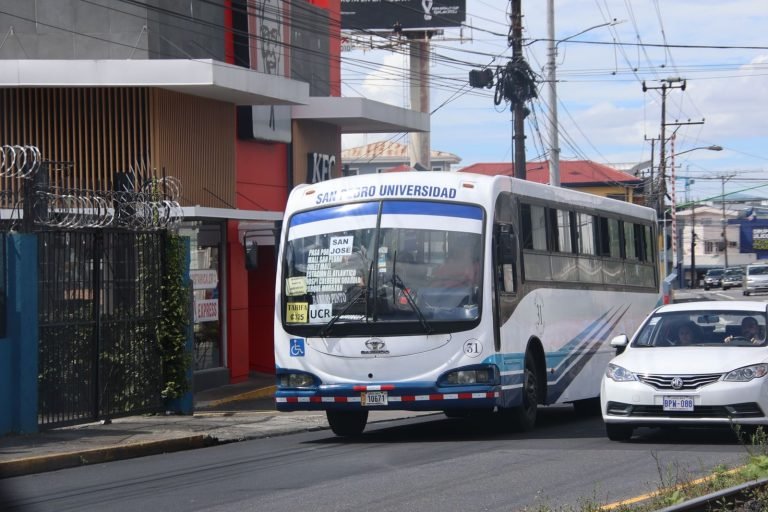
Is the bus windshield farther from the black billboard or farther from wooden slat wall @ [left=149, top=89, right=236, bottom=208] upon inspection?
the black billboard

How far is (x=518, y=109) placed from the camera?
29438mm

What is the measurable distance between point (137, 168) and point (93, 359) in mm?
5661

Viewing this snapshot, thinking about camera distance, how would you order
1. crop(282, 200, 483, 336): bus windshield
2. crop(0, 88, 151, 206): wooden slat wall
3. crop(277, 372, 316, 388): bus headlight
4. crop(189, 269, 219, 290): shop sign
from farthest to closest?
crop(189, 269, 219, 290): shop sign → crop(0, 88, 151, 206): wooden slat wall → crop(277, 372, 316, 388): bus headlight → crop(282, 200, 483, 336): bus windshield

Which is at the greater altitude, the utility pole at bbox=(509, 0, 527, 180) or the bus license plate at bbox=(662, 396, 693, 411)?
the utility pole at bbox=(509, 0, 527, 180)

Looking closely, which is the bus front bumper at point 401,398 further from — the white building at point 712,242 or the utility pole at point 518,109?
the white building at point 712,242

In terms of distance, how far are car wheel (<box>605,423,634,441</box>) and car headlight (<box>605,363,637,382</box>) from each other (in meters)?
0.53

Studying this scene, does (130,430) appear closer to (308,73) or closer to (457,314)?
(457,314)

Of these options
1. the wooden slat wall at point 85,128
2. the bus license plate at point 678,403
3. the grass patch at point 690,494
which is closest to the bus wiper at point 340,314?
the bus license plate at point 678,403

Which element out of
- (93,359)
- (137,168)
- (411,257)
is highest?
(137,168)

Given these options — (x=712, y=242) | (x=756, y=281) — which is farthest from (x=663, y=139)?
(x=712, y=242)

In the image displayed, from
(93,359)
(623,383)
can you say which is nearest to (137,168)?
(93,359)

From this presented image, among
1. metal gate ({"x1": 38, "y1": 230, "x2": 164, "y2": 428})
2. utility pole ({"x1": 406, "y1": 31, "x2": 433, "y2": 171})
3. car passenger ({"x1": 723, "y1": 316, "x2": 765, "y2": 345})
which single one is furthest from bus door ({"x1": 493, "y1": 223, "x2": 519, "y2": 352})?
utility pole ({"x1": 406, "y1": 31, "x2": 433, "y2": 171})

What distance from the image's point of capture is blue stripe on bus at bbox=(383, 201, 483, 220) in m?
14.5

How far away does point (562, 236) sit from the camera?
17406mm
